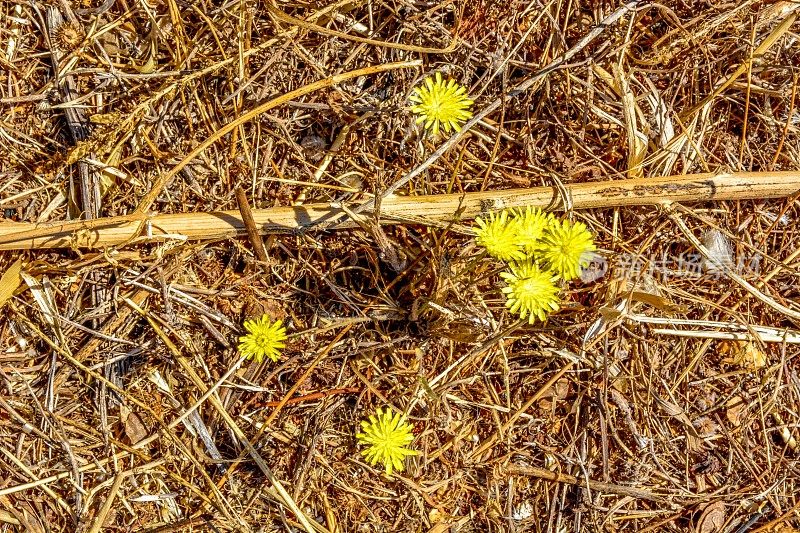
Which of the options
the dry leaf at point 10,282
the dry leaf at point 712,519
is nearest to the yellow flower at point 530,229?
the dry leaf at point 712,519

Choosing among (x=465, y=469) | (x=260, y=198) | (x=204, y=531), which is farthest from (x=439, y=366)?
(x=204, y=531)

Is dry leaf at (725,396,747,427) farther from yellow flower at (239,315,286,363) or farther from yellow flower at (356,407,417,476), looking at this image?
yellow flower at (239,315,286,363)

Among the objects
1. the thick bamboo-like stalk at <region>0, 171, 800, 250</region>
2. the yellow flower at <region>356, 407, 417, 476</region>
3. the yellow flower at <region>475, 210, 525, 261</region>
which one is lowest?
the yellow flower at <region>356, 407, 417, 476</region>

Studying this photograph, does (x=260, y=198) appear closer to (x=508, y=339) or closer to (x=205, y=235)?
(x=205, y=235)

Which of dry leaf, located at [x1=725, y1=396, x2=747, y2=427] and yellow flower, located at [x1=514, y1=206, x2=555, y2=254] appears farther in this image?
dry leaf, located at [x1=725, y1=396, x2=747, y2=427]

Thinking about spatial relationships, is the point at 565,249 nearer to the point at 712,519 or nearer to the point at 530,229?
the point at 530,229

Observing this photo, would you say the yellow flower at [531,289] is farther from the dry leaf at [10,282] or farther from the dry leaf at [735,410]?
the dry leaf at [10,282]

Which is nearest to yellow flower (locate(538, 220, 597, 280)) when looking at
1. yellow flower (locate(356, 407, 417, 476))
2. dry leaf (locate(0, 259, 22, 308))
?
yellow flower (locate(356, 407, 417, 476))
